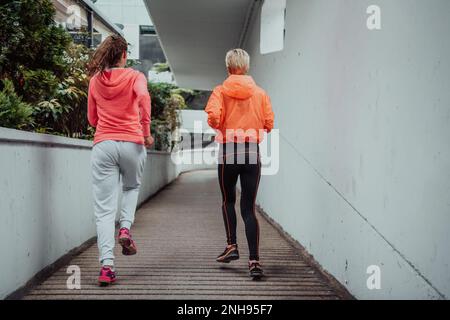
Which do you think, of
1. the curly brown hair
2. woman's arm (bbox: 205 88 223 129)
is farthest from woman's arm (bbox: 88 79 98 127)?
woman's arm (bbox: 205 88 223 129)

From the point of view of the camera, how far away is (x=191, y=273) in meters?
3.39

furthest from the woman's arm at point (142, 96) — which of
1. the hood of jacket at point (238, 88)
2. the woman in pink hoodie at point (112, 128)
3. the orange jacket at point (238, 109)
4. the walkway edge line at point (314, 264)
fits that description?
the walkway edge line at point (314, 264)

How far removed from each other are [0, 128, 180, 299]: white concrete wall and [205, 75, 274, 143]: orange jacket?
1190mm

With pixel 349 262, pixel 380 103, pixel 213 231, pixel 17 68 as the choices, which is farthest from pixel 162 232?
pixel 380 103

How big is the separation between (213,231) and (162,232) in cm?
57

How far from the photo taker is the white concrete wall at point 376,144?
1.85 metres

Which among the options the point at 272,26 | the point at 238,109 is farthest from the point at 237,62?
the point at 272,26

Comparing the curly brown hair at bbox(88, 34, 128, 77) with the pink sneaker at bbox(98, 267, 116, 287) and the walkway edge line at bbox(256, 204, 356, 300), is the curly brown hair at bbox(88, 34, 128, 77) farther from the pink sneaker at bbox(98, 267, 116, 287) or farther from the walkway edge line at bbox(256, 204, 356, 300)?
the walkway edge line at bbox(256, 204, 356, 300)

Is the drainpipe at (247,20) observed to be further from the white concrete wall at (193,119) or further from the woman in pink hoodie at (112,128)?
the white concrete wall at (193,119)

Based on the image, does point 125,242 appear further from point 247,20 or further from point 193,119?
point 193,119

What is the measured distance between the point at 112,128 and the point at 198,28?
7.07 m

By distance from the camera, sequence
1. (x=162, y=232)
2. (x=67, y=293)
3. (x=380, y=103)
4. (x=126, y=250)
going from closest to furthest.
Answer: (x=380, y=103), (x=67, y=293), (x=126, y=250), (x=162, y=232)

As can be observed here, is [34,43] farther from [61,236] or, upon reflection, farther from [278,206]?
[278,206]

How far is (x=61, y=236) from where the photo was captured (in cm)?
360
